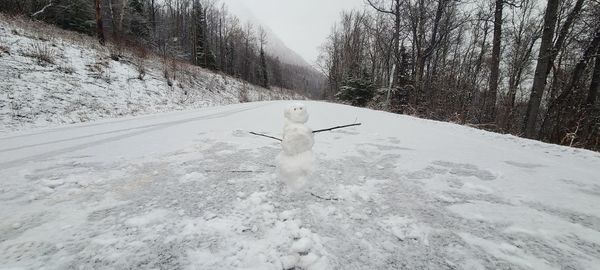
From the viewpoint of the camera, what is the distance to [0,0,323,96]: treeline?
14.7m

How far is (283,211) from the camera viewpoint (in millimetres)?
1074

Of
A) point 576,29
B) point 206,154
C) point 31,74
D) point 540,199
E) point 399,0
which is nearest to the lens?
point 540,199

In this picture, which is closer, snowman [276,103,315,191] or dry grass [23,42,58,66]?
snowman [276,103,315,191]

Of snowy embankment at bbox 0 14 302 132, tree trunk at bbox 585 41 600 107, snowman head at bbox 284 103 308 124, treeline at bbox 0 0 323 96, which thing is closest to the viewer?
snowman head at bbox 284 103 308 124

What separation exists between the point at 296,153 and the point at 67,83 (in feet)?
26.7

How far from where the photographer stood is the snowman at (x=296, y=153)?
4.24 ft

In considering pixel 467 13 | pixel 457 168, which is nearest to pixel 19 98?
pixel 457 168

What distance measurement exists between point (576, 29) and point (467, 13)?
3.50 m

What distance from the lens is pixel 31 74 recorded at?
6.09m

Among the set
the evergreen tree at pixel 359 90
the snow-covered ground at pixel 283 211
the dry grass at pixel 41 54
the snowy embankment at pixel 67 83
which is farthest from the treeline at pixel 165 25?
the snow-covered ground at pixel 283 211

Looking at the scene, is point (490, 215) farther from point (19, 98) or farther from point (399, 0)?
point (399, 0)

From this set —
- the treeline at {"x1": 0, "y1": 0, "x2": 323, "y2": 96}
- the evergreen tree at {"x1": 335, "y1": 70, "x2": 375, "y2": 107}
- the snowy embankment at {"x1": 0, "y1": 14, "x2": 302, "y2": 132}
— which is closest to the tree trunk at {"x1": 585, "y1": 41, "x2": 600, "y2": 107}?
the evergreen tree at {"x1": 335, "y1": 70, "x2": 375, "y2": 107}

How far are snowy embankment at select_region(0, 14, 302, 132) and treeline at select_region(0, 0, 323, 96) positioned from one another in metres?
2.76

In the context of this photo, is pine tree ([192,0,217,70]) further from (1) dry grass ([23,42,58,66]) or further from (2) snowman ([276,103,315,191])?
(2) snowman ([276,103,315,191])
